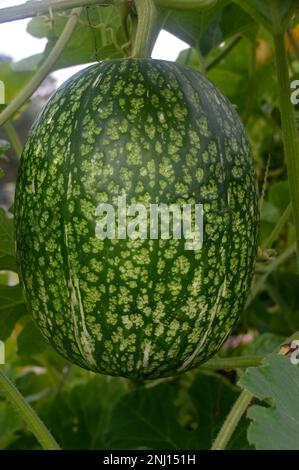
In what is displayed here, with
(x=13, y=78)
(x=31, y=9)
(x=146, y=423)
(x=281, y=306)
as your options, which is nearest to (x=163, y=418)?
(x=146, y=423)

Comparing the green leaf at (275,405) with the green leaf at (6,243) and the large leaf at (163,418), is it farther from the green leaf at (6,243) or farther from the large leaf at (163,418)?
the large leaf at (163,418)

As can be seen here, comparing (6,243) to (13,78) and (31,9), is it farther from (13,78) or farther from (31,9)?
(13,78)

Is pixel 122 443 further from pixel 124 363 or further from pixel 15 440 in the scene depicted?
pixel 124 363

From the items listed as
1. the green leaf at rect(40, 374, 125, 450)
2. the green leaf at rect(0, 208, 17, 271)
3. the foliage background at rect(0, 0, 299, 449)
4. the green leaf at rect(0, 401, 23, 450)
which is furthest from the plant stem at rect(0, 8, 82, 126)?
the green leaf at rect(40, 374, 125, 450)

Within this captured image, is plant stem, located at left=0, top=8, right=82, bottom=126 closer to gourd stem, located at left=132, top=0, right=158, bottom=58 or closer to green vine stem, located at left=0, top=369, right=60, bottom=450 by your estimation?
gourd stem, located at left=132, top=0, right=158, bottom=58

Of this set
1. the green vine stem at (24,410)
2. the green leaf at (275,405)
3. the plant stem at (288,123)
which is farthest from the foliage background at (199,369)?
the green vine stem at (24,410)

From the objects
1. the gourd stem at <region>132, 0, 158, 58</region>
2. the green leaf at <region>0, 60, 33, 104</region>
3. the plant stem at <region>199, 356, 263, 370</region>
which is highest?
the gourd stem at <region>132, 0, 158, 58</region>

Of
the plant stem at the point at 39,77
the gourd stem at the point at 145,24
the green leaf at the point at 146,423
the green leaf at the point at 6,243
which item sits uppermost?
the gourd stem at the point at 145,24
